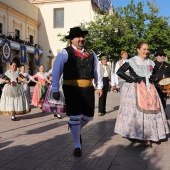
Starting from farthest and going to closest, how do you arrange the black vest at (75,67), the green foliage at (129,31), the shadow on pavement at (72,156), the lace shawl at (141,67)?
the green foliage at (129,31)
the lace shawl at (141,67)
the black vest at (75,67)
the shadow on pavement at (72,156)

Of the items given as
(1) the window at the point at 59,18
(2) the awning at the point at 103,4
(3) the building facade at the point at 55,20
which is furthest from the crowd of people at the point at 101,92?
(1) the window at the point at 59,18

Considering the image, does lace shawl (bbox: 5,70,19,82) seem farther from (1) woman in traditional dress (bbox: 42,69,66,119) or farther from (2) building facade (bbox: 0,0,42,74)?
(2) building facade (bbox: 0,0,42,74)

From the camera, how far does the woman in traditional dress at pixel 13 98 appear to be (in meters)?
7.95

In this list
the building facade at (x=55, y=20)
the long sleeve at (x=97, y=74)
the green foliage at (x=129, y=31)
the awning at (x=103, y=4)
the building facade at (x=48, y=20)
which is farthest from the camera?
the awning at (x=103, y=4)

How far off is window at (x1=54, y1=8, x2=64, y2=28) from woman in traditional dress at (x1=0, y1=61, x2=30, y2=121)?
30745 mm

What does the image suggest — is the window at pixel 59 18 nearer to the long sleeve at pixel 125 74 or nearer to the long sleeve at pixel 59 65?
the long sleeve at pixel 125 74

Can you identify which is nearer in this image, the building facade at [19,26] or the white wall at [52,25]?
the building facade at [19,26]

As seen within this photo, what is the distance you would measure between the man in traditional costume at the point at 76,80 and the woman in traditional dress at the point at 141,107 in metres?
0.72

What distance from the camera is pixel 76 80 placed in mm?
4492

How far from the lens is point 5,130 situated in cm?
643

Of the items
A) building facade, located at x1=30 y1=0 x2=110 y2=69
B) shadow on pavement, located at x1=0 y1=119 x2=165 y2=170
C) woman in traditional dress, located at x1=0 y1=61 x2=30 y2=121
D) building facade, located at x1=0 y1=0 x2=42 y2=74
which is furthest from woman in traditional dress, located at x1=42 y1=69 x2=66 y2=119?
building facade, located at x1=30 y1=0 x2=110 y2=69

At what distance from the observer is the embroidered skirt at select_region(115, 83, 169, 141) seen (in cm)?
482

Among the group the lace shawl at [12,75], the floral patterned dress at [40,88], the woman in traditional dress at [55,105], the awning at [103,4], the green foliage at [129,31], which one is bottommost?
the woman in traditional dress at [55,105]

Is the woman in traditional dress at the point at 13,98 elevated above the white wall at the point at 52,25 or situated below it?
below
